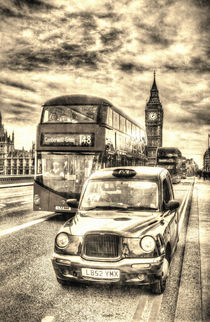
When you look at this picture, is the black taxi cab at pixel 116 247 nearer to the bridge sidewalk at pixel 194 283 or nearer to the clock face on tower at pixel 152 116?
the bridge sidewalk at pixel 194 283

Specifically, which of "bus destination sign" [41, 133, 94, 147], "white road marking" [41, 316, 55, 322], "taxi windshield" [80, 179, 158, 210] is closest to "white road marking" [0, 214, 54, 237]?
"bus destination sign" [41, 133, 94, 147]

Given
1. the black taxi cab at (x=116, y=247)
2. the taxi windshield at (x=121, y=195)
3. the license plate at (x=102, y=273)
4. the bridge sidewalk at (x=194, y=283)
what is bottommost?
the bridge sidewalk at (x=194, y=283)

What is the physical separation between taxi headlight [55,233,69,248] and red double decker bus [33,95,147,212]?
6.00 metres

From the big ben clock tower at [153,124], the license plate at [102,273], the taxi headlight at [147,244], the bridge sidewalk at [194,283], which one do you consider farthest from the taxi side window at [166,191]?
the big ben clock tower at [153,124]

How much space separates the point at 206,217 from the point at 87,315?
7785 millimetres

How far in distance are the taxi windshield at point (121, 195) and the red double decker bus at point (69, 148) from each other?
4852mm

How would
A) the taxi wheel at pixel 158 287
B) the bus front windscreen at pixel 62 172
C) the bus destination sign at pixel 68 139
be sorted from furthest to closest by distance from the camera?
the bus front windscreen at pixel 62 172
the bus destination sign at pixel 68 139
the taxi wheel at pixel 158 287

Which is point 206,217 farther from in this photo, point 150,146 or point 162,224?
point 150,146

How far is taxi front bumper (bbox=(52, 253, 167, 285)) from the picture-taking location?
3.90 m

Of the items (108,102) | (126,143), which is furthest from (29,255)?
(126,143)

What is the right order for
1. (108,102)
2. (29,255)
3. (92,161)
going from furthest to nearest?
(108,102), (92,161), (29,255)

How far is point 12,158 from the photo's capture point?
169125mm

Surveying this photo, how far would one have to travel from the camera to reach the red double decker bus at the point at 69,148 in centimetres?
1028

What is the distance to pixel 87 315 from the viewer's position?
143 inches
